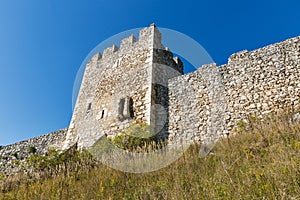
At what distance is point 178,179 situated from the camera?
3701 mm

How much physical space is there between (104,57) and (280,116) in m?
9.29

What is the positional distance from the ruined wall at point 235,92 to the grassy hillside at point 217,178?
114cm

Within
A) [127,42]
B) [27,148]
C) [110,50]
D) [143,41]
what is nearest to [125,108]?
[143,41]

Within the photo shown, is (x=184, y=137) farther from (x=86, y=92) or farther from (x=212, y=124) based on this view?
(x=86, y=92)

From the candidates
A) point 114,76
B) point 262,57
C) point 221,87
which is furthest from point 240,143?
point 114,76

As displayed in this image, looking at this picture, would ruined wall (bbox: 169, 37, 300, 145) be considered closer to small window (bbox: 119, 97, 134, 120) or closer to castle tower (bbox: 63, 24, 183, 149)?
castle tower (bbox: 63, 24, 183, 149)

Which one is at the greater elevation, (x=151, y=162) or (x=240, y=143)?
(x=240, y=143)

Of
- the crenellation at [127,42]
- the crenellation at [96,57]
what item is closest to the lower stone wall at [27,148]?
the crenellation at [96,57]

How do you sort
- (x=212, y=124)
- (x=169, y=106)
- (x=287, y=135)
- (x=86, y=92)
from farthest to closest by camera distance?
1. (x=86, y=92)
2. (x=169, y=106)
3. (x=212, y=124)
4. (x=287, y=135)

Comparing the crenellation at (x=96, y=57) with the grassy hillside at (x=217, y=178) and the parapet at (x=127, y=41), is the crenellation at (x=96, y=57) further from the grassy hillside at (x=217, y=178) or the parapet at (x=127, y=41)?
the grassy hillside at (x=217, y=178)

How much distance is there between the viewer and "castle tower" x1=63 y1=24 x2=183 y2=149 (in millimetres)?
9578

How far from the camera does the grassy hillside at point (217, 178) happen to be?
8.69ft

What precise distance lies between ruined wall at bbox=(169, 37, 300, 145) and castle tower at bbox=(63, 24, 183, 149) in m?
1.03

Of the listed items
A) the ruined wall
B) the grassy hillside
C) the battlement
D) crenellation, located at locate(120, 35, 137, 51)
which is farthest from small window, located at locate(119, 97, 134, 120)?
crenellation, located at locate(120, 35, 137, 51)
